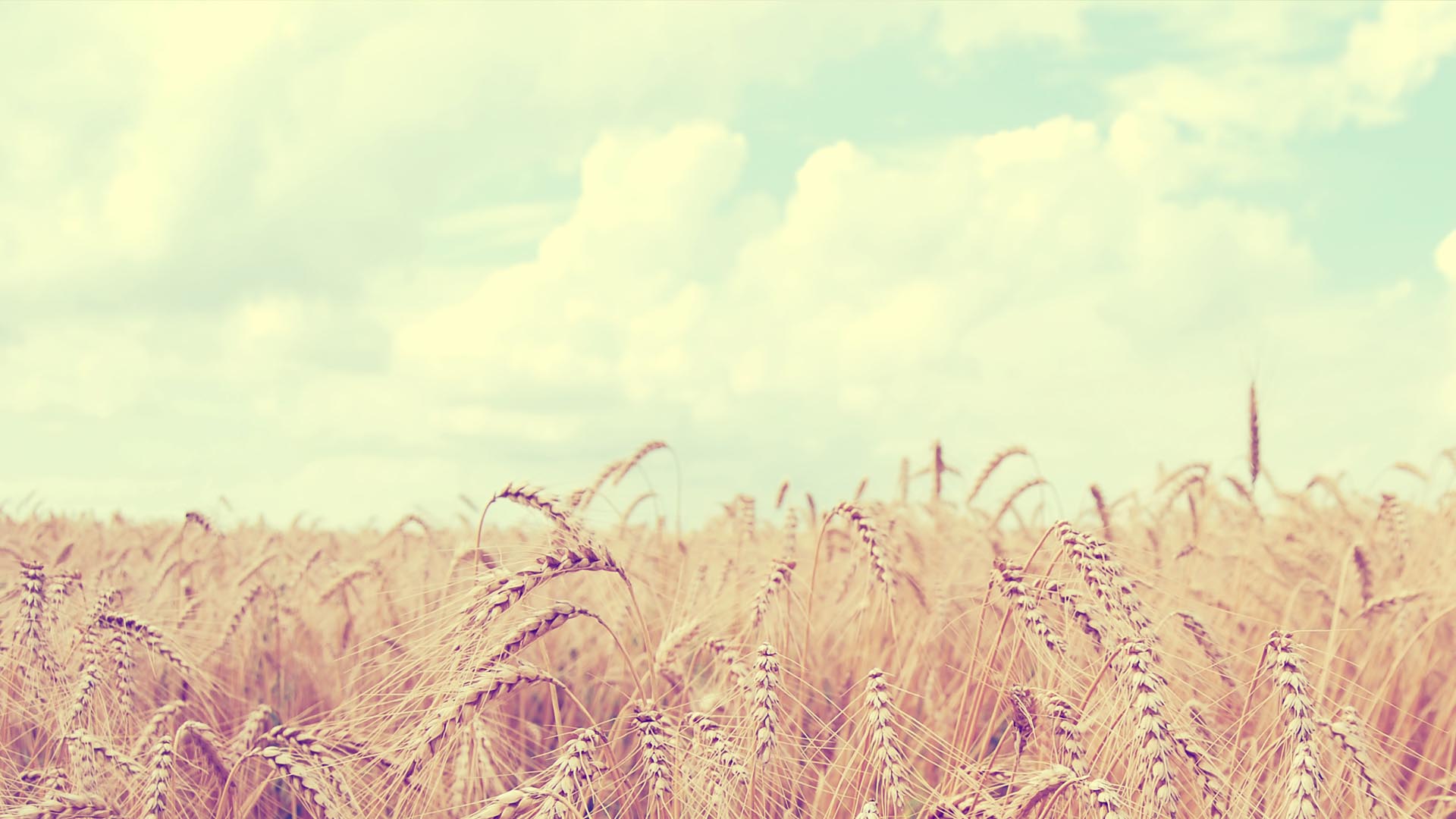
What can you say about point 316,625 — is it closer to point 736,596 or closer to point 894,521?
point 736,596

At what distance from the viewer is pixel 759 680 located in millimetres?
2014

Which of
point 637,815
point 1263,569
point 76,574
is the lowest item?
point 637,815

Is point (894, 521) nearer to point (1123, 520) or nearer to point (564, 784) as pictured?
point (564, 784)

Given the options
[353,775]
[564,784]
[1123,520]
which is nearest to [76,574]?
[353,775]

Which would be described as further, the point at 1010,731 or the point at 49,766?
the point at 49,766

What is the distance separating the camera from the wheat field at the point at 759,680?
6.72 ft

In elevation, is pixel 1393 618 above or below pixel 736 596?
below

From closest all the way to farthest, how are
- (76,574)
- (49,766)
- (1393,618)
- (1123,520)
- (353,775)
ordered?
(353,775) < (49,766) < (76,574) < (1393,618) < (1123,520)

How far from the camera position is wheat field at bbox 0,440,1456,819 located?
2047mm

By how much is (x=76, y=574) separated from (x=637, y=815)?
6.62ft

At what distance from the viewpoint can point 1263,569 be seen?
4.80 meters

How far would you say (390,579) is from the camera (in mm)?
5152

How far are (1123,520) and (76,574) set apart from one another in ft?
23.8

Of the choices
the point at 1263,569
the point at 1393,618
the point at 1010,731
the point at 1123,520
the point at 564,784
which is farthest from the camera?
the point at 1123,520
